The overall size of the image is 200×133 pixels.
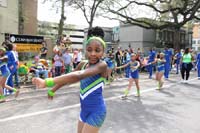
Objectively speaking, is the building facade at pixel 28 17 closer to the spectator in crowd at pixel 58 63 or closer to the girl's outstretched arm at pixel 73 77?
the spectator in crowd at pixel 58 63

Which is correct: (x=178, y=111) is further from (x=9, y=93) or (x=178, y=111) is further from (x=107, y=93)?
(x=9, y=93)

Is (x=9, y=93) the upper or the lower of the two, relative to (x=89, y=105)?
lower

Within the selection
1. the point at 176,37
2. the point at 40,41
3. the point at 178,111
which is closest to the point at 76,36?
the point at 176,37

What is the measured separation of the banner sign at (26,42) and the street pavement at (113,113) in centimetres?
409

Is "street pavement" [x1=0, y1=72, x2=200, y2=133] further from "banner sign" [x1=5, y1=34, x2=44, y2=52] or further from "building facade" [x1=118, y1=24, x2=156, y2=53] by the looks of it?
"building facade" [x1=118, y1=24, x2=156, y2=53]

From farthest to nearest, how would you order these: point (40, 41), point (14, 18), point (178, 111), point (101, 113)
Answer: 1. point (14, 18)
2. point (40, 41)
3. point (178, 111)
4. point (101, 113)

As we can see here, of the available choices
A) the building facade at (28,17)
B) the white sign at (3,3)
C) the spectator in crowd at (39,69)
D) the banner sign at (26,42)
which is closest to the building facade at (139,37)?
the building facade at (28,17)

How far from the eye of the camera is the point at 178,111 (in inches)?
362

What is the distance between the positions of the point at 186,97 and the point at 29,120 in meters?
6.45

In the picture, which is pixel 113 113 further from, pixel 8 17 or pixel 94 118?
pixel 8 17

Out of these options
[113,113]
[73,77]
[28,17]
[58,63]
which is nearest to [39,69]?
[58,63]

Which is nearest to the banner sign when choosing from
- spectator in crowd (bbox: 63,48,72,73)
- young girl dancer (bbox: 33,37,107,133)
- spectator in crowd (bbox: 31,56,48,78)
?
spectator in crowd (bbox: 63,48,72,73)

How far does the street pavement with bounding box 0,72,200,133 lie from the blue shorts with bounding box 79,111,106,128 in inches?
108

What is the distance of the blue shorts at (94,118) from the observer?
154 inches
